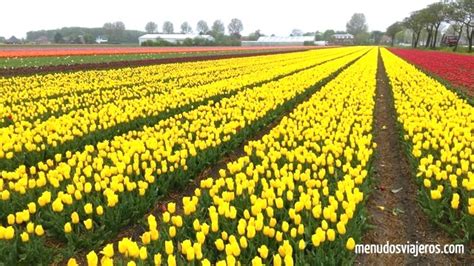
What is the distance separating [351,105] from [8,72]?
62.2ft

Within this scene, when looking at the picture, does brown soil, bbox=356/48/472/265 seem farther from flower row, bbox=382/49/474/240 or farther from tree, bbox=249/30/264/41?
tree, bbox=249/30/264/41

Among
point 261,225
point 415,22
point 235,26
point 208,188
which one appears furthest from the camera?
point 235,26

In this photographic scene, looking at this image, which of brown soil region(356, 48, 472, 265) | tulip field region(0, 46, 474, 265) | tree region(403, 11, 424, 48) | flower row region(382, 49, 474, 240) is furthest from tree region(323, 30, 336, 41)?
brown soil region(356, 48, 472, 265)

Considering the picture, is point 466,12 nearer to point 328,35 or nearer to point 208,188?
point 208,188

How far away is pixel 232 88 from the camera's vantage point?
15.5 metres

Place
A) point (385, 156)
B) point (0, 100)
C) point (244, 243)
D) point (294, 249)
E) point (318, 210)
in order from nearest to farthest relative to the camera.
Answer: point (244, 243), point (294, 249), point (318, 210), point (385, 156), point (0, 100)

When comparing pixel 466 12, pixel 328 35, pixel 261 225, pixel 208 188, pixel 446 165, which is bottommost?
pixel 328 35

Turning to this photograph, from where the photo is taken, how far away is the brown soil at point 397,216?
180 inches

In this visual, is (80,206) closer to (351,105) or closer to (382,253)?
(382,253)

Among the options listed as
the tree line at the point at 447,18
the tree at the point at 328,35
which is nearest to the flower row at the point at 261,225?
the tree line at the point at 447,18

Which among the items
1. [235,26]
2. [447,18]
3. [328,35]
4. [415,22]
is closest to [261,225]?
[447,18]

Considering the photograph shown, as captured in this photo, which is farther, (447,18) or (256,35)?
(256,35)

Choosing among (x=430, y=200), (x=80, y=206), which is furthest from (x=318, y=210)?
(x=80, y=206)

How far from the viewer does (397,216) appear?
566cm
